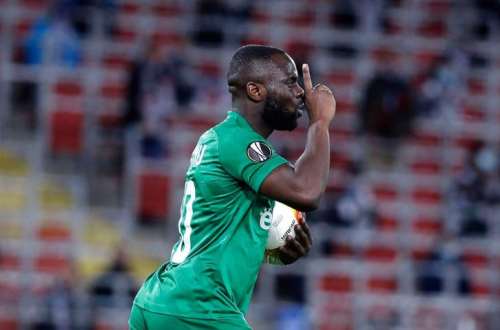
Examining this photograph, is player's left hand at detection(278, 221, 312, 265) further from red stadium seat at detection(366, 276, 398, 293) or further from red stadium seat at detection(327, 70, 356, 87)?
red stadium seat at detection(327, 70, 356, 87)

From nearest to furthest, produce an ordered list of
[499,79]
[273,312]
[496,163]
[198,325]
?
[198,325] → [273,312] → [496,163] → [499,79]

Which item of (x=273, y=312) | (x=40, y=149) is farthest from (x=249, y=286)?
(x=40, y=149)

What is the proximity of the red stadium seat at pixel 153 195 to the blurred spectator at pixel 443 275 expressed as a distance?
241cm

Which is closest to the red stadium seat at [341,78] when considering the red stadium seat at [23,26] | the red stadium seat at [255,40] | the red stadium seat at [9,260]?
the red stadium seat at [255,40]

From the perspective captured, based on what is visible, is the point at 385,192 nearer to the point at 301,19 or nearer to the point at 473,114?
the point at 473,114

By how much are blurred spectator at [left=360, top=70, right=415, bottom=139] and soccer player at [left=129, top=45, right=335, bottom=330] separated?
24.3 feet

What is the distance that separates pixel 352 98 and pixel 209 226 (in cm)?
792

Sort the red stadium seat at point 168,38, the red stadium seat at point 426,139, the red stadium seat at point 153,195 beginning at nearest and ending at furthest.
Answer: the red stadium seat at point 153,195 → the red stadium seat at point 168,38 → the red stadium seat at point 426,139

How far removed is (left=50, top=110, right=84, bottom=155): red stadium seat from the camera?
1109cm

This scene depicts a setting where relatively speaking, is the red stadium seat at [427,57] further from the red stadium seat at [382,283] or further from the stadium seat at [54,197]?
the stadium seat at [54,197]

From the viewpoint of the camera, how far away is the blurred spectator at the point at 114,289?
10.1 metres

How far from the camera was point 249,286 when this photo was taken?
440 cm

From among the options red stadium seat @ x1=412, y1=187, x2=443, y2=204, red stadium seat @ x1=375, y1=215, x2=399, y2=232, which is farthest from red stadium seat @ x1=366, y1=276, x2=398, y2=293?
red stadium seat @ x1=412, y1=187, x2=443, y2=204

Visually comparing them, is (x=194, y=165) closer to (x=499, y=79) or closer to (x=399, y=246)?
(x=399, y=246)
